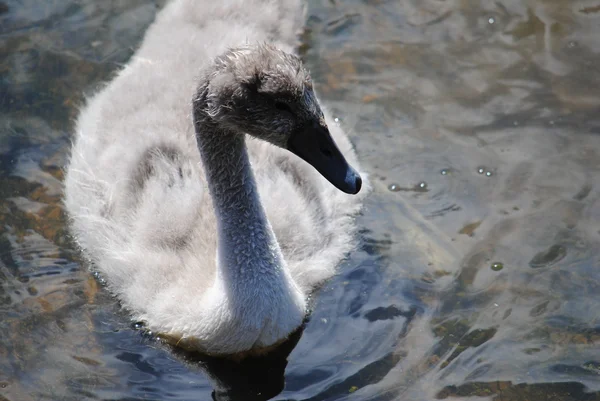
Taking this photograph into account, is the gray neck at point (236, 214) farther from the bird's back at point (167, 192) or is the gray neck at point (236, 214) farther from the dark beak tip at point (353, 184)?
the dark beak tip at point (353, 184)

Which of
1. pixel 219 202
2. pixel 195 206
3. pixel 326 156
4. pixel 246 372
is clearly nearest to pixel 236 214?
pixel 219 202

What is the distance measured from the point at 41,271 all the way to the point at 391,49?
3443 millimetres

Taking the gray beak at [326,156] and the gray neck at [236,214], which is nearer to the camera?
the gray beak at [326,156]

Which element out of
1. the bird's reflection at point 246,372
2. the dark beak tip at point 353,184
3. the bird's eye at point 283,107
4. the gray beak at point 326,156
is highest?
the bird's eye at point 283,107

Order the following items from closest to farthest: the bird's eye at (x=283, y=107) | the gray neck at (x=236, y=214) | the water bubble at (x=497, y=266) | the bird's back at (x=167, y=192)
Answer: the bird's eye at (x=283, y=107), the gray neck at (x=236, y=214), the bird's back at (x=167, y=192), the water bubble at (x=497, y=266)

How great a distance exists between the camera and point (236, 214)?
517 centimetres

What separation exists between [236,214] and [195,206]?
21.3 inches

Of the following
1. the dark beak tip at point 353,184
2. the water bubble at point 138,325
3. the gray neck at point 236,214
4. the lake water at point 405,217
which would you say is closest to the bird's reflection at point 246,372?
the lake water at point 405,217

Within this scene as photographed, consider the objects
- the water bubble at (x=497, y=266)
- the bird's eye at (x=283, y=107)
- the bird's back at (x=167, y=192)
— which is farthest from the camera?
the water bubble at (x=497, y=266)

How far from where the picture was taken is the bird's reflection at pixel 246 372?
5.21m

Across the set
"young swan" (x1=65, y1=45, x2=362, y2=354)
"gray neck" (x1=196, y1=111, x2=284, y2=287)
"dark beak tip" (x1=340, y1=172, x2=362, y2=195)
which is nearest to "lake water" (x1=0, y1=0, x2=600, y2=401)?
"young swan" (x1=65, y1=45, x2=362, y2=354)

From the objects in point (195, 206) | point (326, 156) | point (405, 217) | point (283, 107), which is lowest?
point (405, 217)

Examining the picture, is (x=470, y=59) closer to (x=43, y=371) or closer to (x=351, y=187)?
(x=351, y=187)

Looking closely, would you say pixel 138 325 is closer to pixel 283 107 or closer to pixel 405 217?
pixel 283 107
